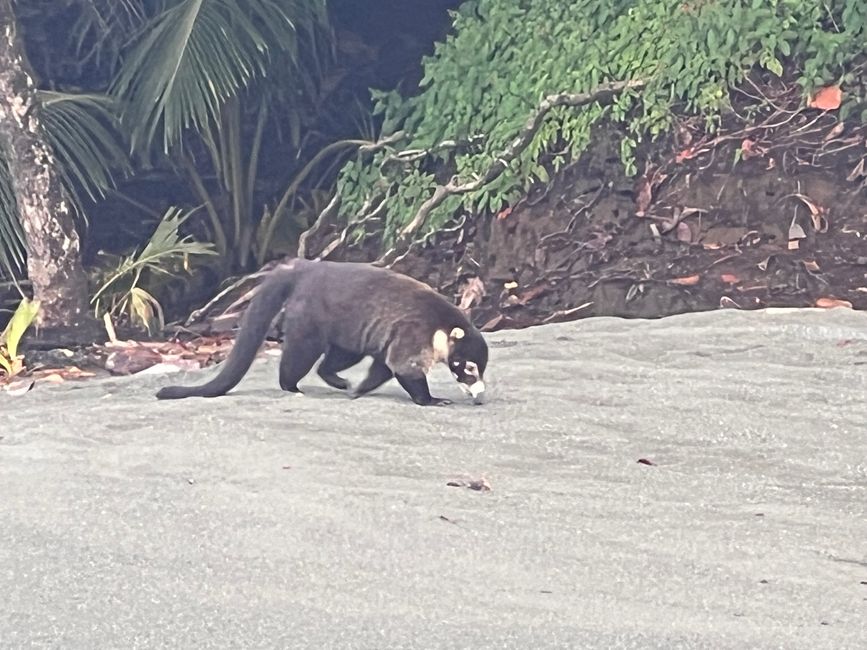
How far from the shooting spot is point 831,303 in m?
7.69

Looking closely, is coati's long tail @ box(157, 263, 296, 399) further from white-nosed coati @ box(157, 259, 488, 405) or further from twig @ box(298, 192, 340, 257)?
twig @ box(298, 192, 340, 257)

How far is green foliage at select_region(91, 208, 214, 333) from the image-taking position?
9.45 m

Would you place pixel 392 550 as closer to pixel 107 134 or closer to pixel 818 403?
pixel 818 403

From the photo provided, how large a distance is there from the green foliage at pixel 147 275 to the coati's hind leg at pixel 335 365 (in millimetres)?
3105

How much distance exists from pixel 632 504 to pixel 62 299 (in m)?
5.33

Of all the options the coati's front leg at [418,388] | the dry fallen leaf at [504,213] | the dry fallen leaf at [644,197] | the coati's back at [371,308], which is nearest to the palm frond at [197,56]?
the dry fallen leaf at [504,213]

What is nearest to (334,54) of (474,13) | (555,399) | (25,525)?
(474,13)

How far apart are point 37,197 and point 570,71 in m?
3.43

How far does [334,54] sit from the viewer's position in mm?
11008

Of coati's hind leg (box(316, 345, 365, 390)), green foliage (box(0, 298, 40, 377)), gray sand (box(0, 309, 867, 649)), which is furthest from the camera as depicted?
green foliage (box(0, 298, 40, 377))

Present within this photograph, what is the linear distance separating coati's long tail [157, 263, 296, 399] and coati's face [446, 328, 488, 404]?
83 cm

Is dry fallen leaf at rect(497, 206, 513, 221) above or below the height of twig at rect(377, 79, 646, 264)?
below

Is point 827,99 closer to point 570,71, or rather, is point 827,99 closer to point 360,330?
point 570,71

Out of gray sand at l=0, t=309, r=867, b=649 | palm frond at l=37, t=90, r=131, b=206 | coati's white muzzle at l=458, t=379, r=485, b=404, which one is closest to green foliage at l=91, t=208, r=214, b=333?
palm frond at l=37, t=90, r=131, b=206
